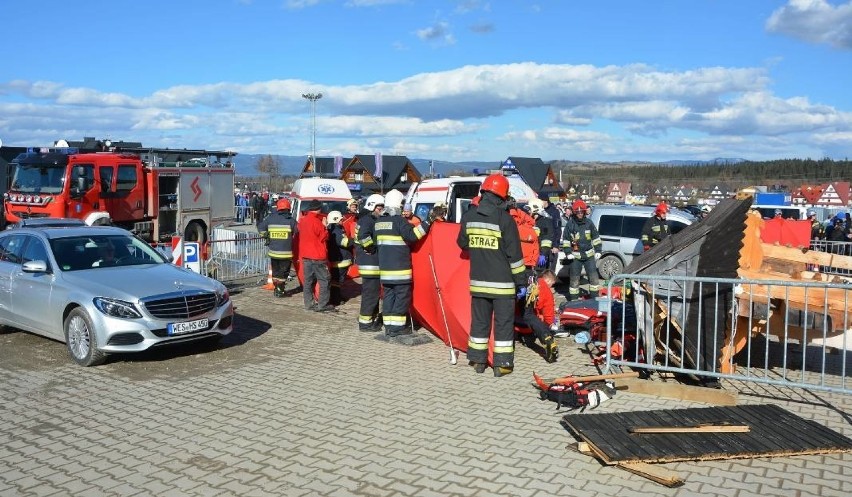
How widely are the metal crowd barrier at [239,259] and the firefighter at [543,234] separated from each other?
234 inches

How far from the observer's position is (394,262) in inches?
372

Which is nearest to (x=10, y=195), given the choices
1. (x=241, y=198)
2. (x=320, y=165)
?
(x=241, y=198)

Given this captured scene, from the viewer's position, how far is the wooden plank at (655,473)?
4835mm

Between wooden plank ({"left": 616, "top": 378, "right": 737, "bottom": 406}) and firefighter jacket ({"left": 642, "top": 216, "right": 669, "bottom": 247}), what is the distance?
6078 mm

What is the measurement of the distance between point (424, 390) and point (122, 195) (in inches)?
541

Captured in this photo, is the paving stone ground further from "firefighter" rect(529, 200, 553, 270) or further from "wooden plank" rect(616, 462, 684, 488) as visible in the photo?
"firefighter" rect(529, 200, 553, 270)

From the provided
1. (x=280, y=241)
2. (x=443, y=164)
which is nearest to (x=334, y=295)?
(x=280, y=241)

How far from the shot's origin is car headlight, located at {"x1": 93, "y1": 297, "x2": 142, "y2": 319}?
26.2 ft

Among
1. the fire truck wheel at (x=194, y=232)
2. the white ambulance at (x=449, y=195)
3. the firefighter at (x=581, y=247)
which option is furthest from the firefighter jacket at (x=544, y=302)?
the fire truck wheel at (x=194, y=232)

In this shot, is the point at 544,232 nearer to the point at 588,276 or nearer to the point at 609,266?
the point at 588,276

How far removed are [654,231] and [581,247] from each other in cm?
139

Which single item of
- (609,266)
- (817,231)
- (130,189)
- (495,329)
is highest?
(130,189)

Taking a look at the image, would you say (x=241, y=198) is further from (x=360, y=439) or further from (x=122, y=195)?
(x=360, y=439)

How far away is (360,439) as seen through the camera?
5.79 meters
